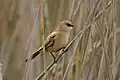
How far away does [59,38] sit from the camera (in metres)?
1.28

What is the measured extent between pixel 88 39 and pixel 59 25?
19cm

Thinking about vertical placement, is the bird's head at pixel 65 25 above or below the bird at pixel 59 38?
above

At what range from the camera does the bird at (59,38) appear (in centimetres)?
124

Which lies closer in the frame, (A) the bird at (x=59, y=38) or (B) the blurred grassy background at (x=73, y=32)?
(B) the blurred grassy background at (x=73, y=32)

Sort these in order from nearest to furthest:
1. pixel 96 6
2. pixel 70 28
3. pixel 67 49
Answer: pixel 96 6, pixel 67 49, pixel 70 28

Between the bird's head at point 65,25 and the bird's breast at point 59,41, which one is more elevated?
the bird's head at point 65,25

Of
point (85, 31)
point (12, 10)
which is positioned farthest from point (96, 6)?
point (12, 10)

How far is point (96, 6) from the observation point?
1084mm

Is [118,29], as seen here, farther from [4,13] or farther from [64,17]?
[4,13]

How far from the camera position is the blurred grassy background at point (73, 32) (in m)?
1.10

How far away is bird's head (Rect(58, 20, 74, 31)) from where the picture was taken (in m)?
1.23

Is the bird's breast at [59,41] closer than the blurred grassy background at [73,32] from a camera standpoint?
No

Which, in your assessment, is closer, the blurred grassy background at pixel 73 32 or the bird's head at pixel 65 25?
the blurred grassy background at pixel 73 32

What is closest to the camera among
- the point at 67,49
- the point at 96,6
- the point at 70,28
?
the point at 96,6
